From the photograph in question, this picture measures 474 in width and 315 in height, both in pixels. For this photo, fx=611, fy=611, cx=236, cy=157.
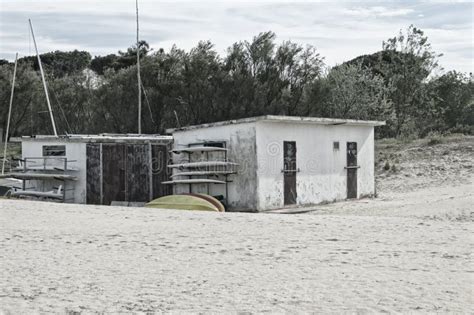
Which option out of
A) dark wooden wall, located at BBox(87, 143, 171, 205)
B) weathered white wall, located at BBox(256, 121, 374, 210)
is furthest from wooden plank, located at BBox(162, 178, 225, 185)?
weathered white wall, located at BBox(256, 121, 374, 210)

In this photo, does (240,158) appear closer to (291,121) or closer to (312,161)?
(291,121)

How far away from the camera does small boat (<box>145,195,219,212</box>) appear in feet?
54.3

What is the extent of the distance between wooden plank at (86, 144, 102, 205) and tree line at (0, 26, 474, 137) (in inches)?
371

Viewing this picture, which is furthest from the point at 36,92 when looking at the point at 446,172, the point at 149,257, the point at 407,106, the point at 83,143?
the point at 149,257

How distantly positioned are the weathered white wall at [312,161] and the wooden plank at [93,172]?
6.30m

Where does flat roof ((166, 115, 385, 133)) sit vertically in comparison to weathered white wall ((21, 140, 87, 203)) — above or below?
above

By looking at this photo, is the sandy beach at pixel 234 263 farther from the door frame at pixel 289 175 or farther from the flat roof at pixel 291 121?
the flat roof at pixel 291 121

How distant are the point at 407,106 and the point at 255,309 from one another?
1404 inches

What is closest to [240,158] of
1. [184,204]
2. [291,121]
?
[291,121]

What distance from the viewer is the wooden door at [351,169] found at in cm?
Answer: 1969

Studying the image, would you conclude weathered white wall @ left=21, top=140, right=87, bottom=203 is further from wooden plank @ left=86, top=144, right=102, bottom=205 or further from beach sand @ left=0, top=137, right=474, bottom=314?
beach sand @ left=0, top=137, right=474, bottom=314

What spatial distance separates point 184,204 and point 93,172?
15.8ft

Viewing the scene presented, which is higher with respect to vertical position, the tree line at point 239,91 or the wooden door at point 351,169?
the tree line at point 239,91

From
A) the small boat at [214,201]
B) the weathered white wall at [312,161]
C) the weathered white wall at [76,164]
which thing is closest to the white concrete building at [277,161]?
the weathered white wall at [312,161]
